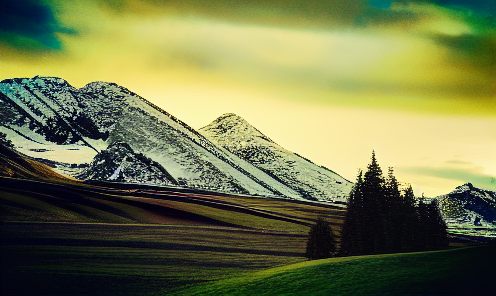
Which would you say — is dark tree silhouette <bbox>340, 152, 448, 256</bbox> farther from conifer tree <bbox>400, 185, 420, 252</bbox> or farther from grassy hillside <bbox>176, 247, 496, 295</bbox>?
grassy hillside <bbox>176, 247, 496, 295</bbox>

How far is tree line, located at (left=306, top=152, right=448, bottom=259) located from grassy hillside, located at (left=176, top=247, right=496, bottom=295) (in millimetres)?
16624

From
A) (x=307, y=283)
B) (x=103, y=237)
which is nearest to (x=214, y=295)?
(x=307, y=283)

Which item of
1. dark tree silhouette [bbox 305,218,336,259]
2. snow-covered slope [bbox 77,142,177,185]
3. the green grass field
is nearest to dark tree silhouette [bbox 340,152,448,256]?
dark tree silhouette [bbox 305,218,336,259]

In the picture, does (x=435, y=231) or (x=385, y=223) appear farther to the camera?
(x=435, y=231)

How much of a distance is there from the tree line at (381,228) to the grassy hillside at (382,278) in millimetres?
16624

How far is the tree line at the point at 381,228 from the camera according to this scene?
56.2 meters

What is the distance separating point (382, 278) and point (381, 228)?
24177 millimetres

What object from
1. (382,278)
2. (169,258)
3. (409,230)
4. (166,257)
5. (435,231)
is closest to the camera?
(382,278)

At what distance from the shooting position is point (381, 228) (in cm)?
5631

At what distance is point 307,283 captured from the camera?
115ft

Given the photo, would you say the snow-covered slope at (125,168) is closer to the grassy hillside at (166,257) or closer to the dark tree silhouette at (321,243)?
the grassy hillside at (166,257)

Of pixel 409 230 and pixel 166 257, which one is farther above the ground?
pixel 409 230

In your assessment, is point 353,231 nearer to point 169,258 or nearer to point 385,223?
point 385,223

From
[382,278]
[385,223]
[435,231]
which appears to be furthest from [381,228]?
[382,278]
